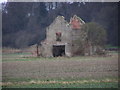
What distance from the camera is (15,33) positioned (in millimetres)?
53719

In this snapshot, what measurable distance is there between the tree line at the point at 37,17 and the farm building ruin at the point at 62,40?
12.3 m

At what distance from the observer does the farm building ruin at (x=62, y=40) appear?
3834 centimetres

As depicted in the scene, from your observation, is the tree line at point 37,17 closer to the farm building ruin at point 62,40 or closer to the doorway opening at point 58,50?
the farm building ruin at point 62,40

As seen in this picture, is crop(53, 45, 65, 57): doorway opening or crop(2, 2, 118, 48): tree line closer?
crop(53, 45, 65, 57): doorway opening

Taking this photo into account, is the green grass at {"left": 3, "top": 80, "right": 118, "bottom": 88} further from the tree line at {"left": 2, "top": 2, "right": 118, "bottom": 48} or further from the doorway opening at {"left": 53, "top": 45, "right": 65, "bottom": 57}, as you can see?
the tree line at {"left": 2, "top": 2, "right": 118, "bottom": 48}

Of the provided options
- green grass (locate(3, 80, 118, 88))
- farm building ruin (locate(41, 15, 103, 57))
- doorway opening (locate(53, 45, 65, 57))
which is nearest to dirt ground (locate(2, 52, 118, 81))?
green grass (locate(3, 80, 118, 88))

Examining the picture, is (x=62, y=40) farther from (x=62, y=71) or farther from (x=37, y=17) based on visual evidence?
(x=62, y=71)

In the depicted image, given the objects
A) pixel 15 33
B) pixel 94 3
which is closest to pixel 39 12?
pixel 15 33

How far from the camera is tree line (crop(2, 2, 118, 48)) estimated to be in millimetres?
51594

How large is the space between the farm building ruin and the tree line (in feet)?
40.5

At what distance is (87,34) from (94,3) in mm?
16314

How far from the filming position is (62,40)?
39281mm

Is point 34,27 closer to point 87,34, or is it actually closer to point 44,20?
point 44,20

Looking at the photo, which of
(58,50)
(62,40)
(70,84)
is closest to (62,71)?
(70,84)
